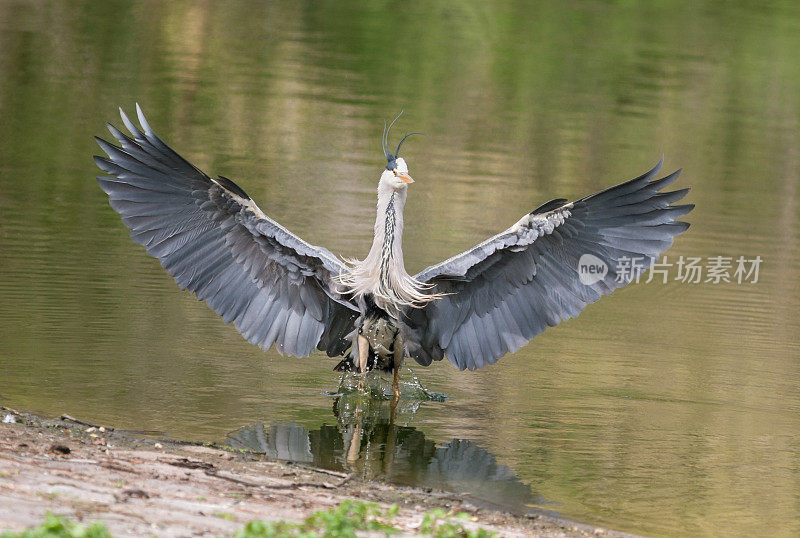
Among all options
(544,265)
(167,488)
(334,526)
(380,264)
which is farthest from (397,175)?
(334,526)

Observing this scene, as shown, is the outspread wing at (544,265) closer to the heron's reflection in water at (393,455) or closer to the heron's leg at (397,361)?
the heron's leg at (397,361)

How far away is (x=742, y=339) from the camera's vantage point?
10688mm

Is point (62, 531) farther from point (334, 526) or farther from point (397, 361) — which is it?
point (397, 361)

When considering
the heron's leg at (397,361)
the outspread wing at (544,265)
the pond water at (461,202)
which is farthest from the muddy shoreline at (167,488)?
the outspread wing at (544,265)

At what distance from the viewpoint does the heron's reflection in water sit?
695cm

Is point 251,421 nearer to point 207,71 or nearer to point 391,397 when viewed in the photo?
point 391,397

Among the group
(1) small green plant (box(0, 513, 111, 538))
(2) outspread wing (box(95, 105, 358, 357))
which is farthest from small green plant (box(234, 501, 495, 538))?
(2) outspread wing (box(95, 105, 358, 357))

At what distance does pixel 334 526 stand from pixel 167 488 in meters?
1.02

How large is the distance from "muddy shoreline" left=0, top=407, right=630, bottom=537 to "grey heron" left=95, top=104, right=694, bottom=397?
163 centimetres

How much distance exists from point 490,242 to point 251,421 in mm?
2010

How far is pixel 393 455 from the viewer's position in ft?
24.6

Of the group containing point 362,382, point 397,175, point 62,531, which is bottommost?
point 62,531

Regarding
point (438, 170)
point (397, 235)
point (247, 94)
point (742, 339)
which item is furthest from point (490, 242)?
point (247, 94)

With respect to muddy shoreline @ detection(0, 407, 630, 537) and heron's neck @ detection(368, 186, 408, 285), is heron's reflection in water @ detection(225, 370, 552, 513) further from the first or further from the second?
heron's neck @ detection(368, 186, 408, 285)
